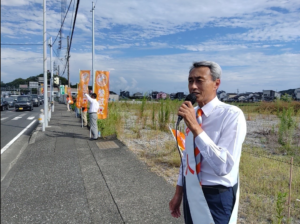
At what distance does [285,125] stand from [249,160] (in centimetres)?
306

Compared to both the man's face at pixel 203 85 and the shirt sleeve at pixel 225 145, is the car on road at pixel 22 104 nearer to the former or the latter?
the man's face at pixel 203 85

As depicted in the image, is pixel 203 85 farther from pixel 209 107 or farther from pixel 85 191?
pixel 85 191

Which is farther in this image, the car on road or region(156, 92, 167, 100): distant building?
region(156, 92, 167, 100): distant building

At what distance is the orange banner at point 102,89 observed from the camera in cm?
1058

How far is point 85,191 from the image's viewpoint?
14.9 ft

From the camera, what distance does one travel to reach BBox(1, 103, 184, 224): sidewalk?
361cm

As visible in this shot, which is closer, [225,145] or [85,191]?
[225,145]

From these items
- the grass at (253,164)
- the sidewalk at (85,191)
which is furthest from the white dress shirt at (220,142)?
the sidewalk at (85,191)

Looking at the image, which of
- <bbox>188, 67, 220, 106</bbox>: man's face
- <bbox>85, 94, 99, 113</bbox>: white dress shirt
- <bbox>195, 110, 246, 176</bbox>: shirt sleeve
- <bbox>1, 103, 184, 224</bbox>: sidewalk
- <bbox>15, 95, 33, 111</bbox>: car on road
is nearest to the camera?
<bbox>195, 110, 246, 176</bbox>: shirt sleeve

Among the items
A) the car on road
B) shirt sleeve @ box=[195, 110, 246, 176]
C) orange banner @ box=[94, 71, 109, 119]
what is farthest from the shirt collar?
orange banner @ box=[94, 71, 109, 119]

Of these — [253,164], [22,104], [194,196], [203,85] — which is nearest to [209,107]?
[203,85]

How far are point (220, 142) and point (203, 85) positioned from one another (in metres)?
0.42

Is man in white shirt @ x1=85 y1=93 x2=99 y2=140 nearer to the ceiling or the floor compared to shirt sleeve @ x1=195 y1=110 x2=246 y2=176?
nearer to the floor

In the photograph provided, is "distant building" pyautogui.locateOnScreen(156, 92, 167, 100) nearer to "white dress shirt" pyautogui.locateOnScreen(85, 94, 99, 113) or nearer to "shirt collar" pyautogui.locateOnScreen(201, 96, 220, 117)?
"white dress shirt" pyautogui.locateOnScreen(85, 94, 99, 113)
